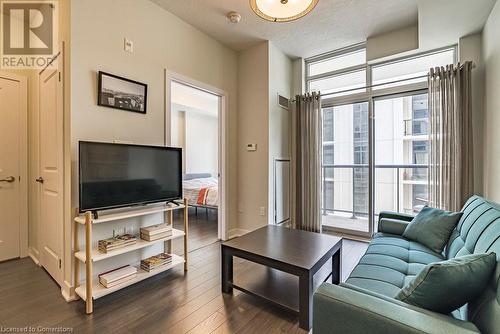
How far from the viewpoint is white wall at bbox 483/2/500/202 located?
2252mm

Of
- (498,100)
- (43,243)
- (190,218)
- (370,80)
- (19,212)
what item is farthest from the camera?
(190,218)

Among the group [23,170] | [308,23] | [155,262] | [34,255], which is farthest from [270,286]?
[23,170]

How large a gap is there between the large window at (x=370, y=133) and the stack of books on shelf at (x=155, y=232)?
2794 mm

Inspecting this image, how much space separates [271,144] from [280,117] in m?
0.57

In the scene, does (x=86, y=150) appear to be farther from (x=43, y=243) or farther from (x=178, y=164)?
(x=43, y=243)

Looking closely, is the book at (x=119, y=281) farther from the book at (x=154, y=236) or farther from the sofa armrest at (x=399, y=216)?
the sofa armrest at (x=399, y=216)

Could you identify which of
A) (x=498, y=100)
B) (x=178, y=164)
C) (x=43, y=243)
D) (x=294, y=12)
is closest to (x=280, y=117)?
(x=178, y=164)

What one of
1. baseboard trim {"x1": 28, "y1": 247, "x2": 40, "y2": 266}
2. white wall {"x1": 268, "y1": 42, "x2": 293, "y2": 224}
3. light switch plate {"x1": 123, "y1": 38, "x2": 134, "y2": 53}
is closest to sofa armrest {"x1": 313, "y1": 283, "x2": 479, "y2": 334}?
white wall {"x1": 268, "y1": 42, "x2": 293, "y2": 224}

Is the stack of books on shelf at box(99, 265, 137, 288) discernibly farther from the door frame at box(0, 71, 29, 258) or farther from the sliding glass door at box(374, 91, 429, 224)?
the sliding glass door at box(374, 91, 429, 224)

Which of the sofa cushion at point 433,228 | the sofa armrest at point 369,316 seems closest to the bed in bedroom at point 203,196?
the sofa cushion at point 433,228

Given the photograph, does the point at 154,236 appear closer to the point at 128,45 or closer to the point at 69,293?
the point at 69,293

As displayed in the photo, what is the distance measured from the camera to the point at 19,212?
289 cm

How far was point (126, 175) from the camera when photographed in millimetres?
2129

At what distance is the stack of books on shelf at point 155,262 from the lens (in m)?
2.25
